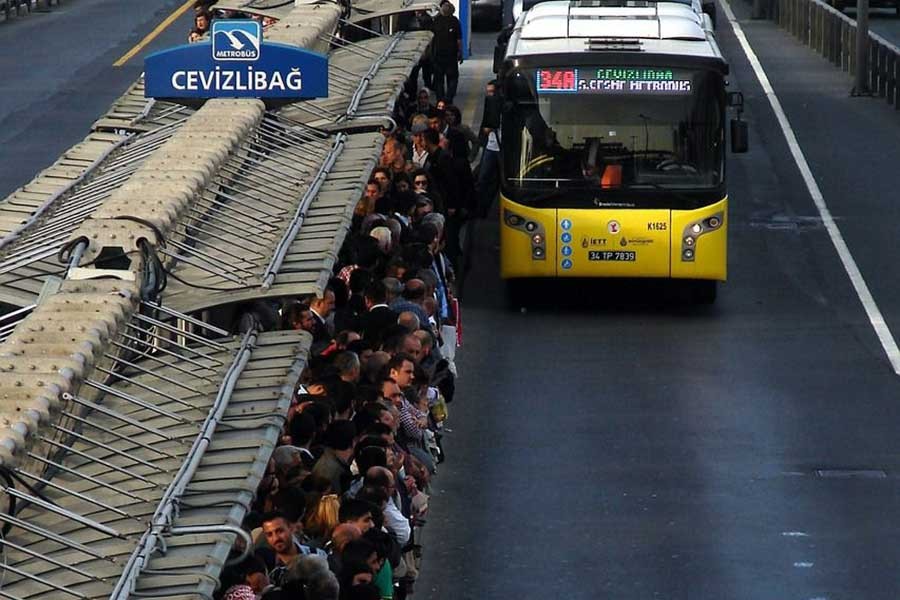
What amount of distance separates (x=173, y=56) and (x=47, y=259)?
22.0 feet

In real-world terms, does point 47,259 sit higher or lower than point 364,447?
higher

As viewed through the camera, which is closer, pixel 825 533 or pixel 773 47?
pixel 825 533

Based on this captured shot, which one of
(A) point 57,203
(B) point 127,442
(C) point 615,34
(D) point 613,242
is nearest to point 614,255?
(D) point 613,242

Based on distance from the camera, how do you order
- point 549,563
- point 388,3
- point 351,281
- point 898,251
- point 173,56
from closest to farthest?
point 549,563 → point 351,281 → point 173,56 → point 898,251 → point 388,3

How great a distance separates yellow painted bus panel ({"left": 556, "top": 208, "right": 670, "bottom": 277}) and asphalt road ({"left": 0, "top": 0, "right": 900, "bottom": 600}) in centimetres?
64

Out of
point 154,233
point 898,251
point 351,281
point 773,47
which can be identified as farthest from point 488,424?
point 773,47

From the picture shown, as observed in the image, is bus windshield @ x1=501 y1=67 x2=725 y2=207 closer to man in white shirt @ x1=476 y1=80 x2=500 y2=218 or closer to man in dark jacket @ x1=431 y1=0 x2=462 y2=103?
man in white shirt @ x1=476 y1=80 x2=500 y2=218

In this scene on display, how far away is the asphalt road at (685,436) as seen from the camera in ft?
48.4

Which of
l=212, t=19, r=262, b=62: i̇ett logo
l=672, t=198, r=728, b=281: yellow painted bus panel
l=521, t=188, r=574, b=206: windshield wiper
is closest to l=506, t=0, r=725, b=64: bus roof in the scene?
l=521, t=188, r=574, b=206: windshield wiper

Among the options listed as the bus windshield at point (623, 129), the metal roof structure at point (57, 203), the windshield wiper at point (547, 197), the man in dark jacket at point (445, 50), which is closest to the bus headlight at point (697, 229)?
the bus windshield at point (623, 129)

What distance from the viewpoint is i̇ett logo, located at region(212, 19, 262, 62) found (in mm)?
18594

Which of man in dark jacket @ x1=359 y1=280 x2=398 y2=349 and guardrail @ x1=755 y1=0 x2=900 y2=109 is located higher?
man in dark jacket @ x1=359 y1=280 x2=398 y2=349

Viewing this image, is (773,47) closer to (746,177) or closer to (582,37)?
(746,177)

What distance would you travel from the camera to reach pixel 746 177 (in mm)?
32156
